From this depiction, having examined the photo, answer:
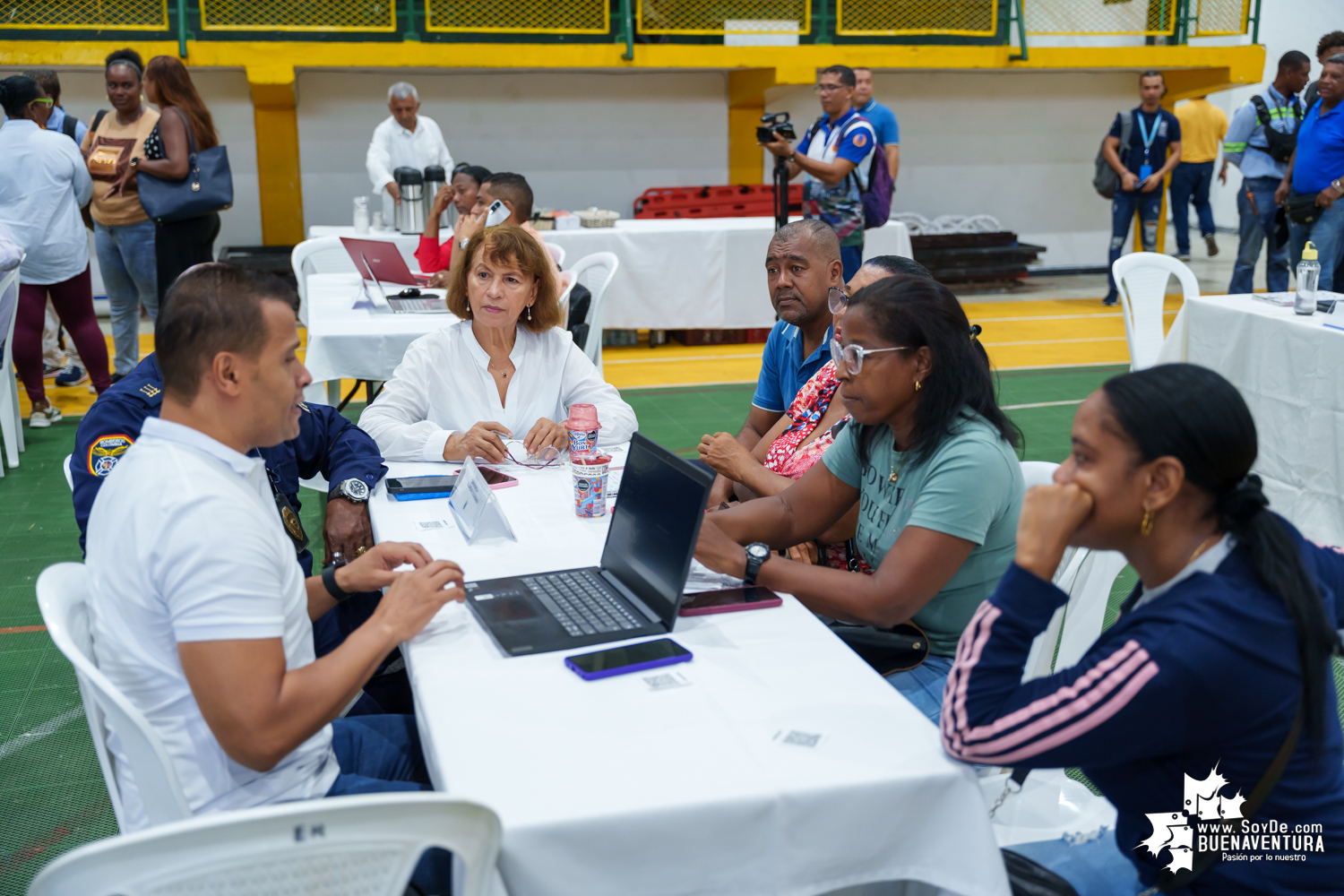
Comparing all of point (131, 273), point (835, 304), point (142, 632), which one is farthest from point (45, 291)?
point (142, 632)

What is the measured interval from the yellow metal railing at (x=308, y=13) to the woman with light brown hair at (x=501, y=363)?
23.2 ft

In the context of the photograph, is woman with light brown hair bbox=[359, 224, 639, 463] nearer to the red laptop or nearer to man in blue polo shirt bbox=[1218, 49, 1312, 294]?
the red laptop

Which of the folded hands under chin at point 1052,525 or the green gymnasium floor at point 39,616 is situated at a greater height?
the folded hands under chin at point 1052,525

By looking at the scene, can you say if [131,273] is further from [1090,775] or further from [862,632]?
[1090,775]

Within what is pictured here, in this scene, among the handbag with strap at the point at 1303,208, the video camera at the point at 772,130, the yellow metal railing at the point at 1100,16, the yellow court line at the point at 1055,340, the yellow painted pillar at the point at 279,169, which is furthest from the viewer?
the yellow metal railing at the point at 1100,16

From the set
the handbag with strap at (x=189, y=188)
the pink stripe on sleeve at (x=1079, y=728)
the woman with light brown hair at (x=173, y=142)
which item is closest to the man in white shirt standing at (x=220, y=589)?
→ the pink stripe on sleeve at (x=1079, y=728)

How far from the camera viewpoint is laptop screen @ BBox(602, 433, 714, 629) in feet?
5.61

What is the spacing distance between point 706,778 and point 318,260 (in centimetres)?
527

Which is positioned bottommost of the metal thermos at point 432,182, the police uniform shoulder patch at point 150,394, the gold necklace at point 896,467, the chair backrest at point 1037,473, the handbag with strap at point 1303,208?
the chair backrest at point 1037,473

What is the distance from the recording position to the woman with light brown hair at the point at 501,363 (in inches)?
115

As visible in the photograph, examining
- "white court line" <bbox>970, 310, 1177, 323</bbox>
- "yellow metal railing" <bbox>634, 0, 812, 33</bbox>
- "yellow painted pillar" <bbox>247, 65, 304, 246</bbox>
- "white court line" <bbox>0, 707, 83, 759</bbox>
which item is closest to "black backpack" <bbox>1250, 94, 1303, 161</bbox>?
"white court line" <bbox>970, 310, 1177, 323</bbox>

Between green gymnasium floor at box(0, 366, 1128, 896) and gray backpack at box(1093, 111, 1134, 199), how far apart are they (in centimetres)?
356

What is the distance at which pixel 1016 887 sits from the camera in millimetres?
1554

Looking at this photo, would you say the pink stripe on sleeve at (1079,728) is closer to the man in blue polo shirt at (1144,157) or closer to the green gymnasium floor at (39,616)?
the green gymnasium floor at (39,616)
